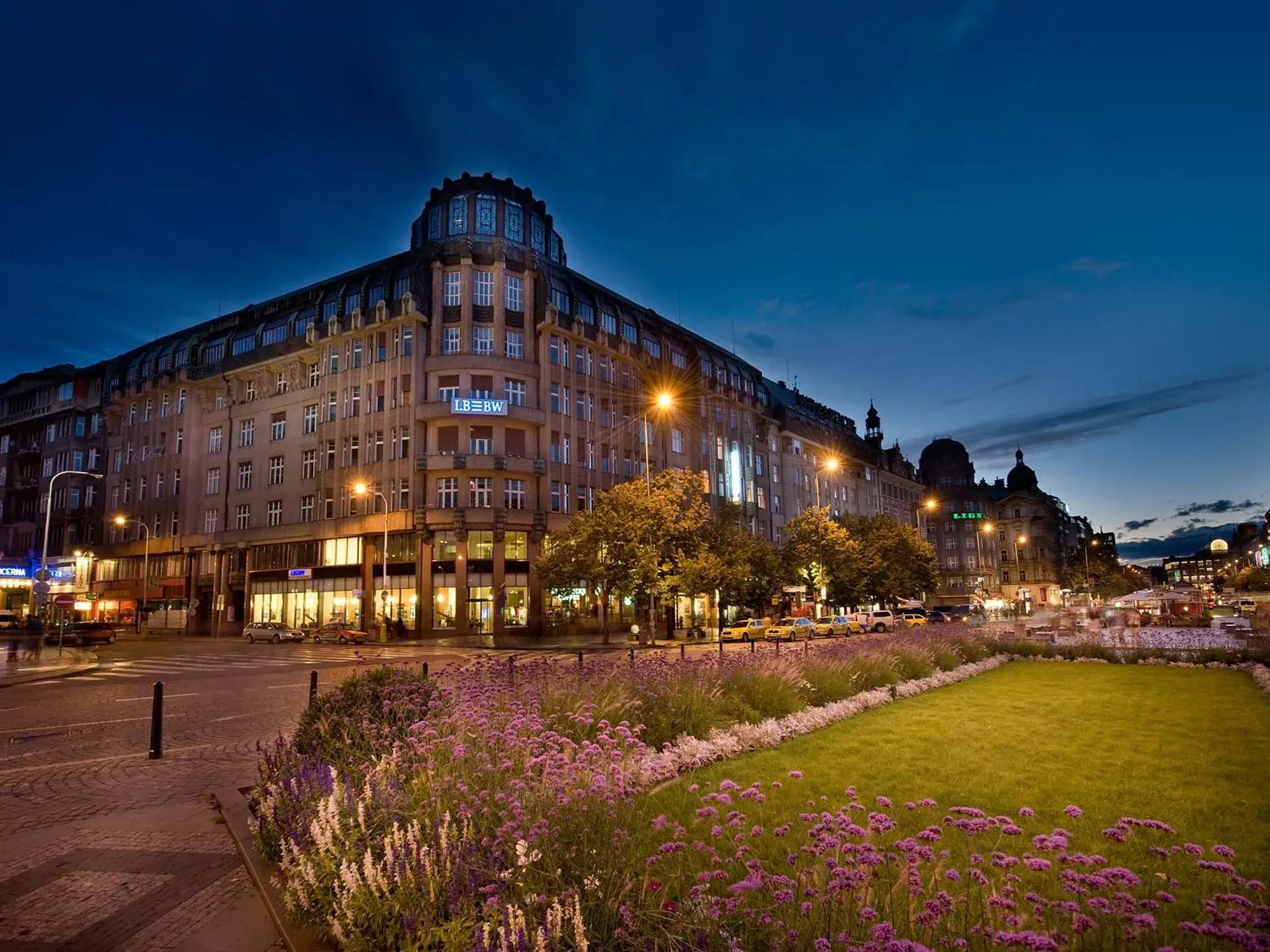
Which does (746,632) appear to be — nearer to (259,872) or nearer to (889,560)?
(889,560)

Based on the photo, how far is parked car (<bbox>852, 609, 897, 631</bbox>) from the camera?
183ft

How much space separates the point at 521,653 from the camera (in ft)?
112

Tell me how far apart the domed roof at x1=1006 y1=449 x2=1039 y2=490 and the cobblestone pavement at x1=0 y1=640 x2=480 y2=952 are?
177 metres

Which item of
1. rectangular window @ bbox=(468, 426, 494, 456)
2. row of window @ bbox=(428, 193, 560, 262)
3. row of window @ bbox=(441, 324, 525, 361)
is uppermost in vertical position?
row of window @ bbox=(428, 193, 560, 262)

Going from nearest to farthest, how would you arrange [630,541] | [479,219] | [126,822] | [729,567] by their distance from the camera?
[126,822], [630,541], [729,567], [479,219]

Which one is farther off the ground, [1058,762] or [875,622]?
[1058,762]

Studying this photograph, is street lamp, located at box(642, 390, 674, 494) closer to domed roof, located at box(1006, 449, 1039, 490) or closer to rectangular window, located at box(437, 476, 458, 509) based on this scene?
rectangular window, located at box(437, 476, 458, 509)

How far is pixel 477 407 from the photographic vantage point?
54.9 m

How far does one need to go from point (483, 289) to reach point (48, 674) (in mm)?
38916

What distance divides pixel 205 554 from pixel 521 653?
49225mm

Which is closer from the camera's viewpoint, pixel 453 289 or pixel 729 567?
pixel 729 567

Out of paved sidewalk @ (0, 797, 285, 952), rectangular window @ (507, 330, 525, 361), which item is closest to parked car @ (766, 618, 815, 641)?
rectangular window @ (507, 330, 525, 361)

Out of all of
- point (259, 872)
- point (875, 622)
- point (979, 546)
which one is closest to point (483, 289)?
point (875, 622)

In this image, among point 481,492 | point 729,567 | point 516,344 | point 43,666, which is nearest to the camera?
point 43,666
